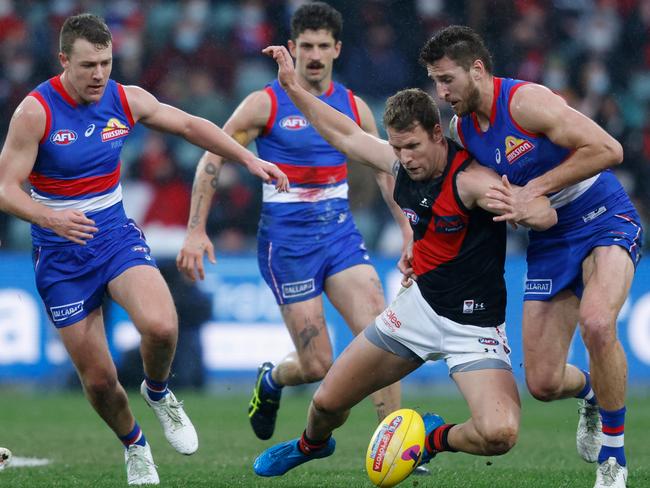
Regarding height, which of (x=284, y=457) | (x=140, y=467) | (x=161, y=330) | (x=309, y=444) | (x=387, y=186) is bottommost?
(x=140, y=467)

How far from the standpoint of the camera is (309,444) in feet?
23.2

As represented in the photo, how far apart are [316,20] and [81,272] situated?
103 inches

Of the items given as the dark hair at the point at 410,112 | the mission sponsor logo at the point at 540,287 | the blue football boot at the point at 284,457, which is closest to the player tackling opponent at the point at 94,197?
the blue football boot at the point at 284,457

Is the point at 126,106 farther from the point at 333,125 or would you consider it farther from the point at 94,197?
the point at 333,125

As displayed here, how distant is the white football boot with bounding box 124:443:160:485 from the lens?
7.29 metres

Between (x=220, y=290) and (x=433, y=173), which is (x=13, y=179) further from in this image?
(x=220, y=290)

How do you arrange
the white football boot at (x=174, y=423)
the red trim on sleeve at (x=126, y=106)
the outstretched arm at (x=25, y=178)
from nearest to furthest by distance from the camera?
the outstretched arm at (x=25, y=178) → the red trim on sleeve at (x=126, y=106) → the white football boot at (x=174, y=423)

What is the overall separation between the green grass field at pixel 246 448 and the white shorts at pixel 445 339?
102 centimetres

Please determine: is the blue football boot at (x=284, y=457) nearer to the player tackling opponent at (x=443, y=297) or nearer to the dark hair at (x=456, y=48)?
the player tackling opponent at (x=443, y=297)

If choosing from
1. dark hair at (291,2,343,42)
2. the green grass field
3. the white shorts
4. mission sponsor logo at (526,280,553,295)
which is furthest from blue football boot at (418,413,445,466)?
dark hair at (291,2,343,42)

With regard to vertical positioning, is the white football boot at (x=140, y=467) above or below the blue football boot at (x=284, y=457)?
below

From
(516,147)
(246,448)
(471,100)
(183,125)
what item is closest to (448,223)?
(516,147)

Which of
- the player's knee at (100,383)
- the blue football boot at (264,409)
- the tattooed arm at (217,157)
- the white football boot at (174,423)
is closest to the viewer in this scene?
the player's knee at (100,383)

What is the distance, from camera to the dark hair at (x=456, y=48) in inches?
257
